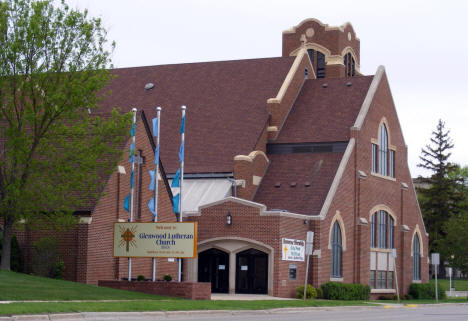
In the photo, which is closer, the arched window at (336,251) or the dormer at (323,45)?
the arched window at (336,251)

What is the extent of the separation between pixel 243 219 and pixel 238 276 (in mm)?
3204

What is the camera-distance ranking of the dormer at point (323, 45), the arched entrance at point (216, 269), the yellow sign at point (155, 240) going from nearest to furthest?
1. the yellow sign at point (155, 240)
2. the arched entrance at point (216, 269)
3. the dormer at point (323, 45)

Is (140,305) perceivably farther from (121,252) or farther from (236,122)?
(236,122)

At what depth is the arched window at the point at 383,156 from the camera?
5509 cm

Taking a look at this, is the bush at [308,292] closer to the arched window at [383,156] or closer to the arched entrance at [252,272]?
the arched entrance at [252,272]

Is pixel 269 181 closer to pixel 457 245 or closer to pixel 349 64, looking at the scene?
pixel 457 245

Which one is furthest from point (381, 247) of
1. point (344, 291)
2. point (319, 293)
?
point (319, 293)

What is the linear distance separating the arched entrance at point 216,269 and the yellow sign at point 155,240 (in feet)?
34.4

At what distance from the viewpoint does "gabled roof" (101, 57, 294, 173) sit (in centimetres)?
5359

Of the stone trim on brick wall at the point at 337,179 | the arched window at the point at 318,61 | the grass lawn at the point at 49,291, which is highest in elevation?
the arched window at the point at 318,61

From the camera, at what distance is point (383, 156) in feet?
185

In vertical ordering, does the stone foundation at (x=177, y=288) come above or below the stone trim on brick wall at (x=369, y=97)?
below

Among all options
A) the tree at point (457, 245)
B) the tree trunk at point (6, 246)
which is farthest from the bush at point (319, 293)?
the tree at point (457, 245)

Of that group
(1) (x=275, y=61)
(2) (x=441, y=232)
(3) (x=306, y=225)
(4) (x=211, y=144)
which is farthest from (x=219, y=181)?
(2) (x=441, y=232)
